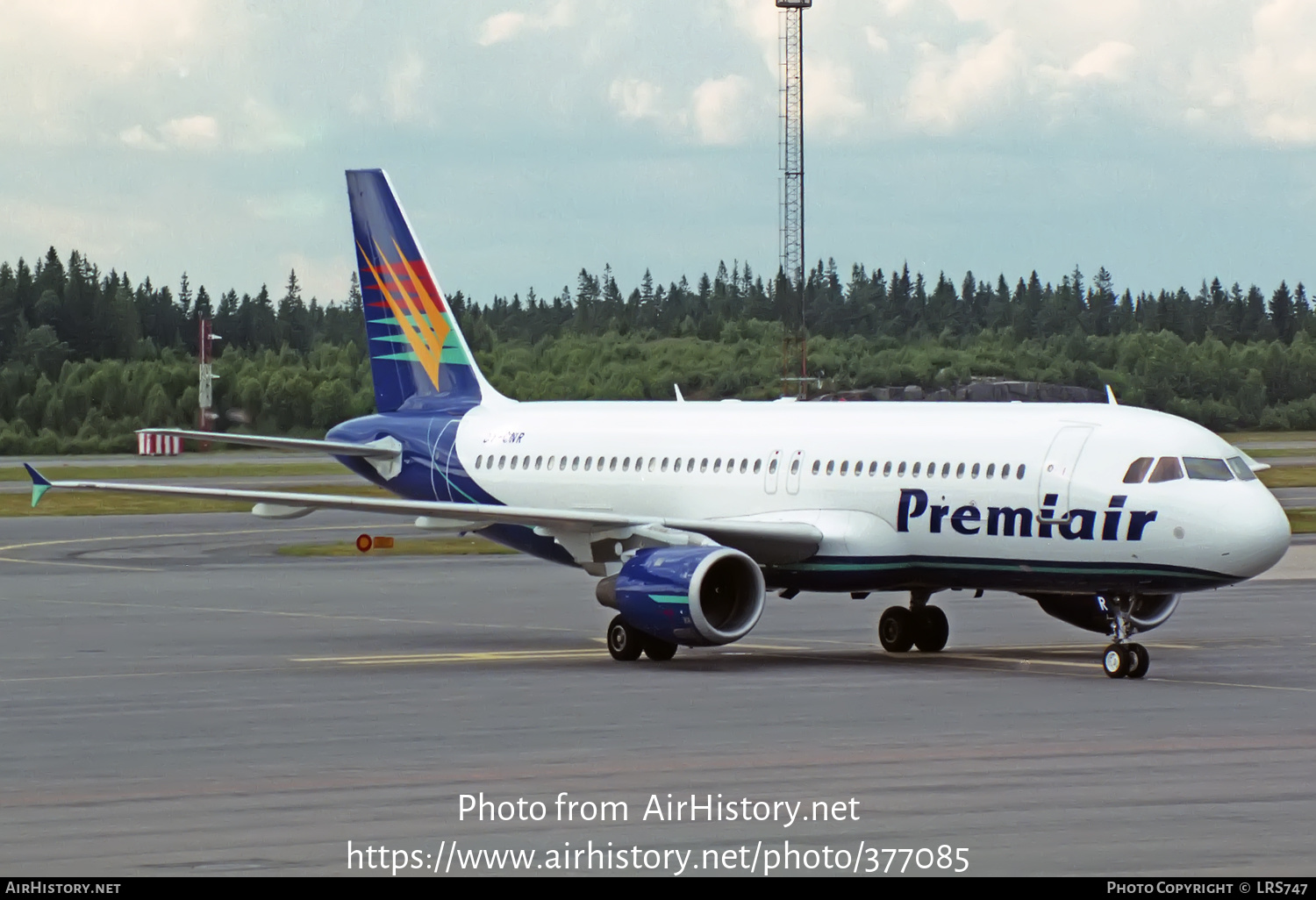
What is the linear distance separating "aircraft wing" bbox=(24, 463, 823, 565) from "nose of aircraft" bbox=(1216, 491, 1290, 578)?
581cm

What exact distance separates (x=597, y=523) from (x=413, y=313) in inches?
408

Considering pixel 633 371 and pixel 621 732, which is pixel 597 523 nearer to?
pixel 621 732

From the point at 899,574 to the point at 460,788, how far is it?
12.3 m

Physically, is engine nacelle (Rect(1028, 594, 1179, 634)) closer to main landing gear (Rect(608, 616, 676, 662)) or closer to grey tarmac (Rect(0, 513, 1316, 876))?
grey tarmac (Rect(0, 513, 1316, 876))

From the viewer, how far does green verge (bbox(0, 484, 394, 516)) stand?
246 ft

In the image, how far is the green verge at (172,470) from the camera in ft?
310

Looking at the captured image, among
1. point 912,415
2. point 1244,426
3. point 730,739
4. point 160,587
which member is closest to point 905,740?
point 730,739

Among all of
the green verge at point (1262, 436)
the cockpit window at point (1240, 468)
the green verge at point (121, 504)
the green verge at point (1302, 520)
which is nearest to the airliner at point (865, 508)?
the cockpit window at point (1240, 468)

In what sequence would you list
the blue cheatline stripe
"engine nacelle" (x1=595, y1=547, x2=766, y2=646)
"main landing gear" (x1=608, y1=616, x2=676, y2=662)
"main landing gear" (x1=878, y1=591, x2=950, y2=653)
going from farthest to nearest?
1. "main landing gear" (x1=878, y1=591, x2=950, y2=653)
2. "main landing gear" (x1=608, y1=616, x2=676, y2=662)
3. "engine nacelle" (x1=595, y1=547, x2=766, y2=646)
4. the blue cheatline stripe

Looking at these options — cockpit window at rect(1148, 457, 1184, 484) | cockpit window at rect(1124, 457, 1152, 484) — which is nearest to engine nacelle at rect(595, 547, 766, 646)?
cockpit window at rect(1124, 457, 1152, 484)

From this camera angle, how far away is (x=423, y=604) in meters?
39.5

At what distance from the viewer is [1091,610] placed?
31281 millimetres

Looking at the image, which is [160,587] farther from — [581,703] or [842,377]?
[842,377]

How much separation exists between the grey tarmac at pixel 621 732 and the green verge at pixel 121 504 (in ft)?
116
